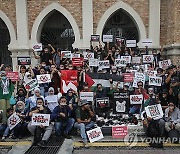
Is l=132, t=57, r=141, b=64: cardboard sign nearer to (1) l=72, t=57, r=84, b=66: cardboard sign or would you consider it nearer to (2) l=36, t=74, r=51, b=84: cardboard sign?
(1) l=72, t=57, r=84, b=66: cardboard sign

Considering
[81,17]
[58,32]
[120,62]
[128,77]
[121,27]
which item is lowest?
[128,77]

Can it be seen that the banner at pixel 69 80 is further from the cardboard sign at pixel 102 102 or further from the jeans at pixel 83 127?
the jeans at pixel 83 127

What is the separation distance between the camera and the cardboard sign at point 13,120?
7.01 meters

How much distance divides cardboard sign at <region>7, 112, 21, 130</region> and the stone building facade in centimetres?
702

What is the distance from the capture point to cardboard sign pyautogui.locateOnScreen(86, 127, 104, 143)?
6766 mm

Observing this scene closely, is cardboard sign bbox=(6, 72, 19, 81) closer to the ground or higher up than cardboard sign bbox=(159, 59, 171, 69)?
closer to the ground

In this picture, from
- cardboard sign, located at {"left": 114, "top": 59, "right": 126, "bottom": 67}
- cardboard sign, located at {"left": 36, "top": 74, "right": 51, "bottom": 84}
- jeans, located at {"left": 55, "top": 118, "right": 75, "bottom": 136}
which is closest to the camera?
jeans, located at {"left": 55, "top": 118, "right": 75, "bottom": 136}

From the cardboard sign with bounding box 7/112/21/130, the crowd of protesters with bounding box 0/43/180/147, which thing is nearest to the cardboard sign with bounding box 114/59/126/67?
the crowd of protesters with bounding box 0/43/180/147

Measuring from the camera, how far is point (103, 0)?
538 inches

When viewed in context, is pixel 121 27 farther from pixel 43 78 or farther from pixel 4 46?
pixel 43 78

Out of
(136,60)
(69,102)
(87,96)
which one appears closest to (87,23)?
(136,60)

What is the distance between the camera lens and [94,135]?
6.80 m

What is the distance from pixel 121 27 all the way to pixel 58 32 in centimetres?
344

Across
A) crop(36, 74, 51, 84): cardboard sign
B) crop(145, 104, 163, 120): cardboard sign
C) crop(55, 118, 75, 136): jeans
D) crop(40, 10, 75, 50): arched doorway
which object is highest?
crop(40, 10, 75, 50): arched doorway
